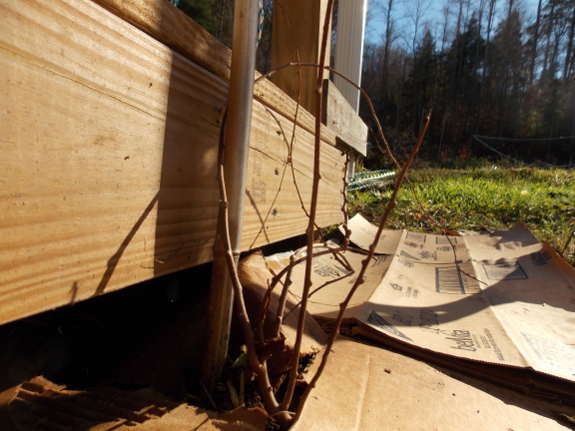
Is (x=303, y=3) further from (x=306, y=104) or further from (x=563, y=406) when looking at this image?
(x=563, y=406)

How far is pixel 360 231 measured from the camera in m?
3.09

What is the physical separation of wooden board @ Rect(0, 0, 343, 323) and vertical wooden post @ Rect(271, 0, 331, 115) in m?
0.90

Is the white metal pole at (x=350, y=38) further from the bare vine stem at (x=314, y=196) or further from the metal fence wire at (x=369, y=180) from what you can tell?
the bare vine stem at (x=314, y=196)

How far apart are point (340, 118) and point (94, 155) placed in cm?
175

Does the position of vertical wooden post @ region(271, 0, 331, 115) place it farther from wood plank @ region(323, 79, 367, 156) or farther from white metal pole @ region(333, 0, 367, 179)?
white metal pole @ region(333, 0, 367, 179)

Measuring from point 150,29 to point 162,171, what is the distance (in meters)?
0.26

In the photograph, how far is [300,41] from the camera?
1.70 m

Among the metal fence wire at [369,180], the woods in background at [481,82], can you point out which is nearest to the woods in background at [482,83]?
the woods in background at [481,82]

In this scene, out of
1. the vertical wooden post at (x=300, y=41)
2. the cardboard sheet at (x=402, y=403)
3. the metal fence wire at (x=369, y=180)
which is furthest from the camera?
the metal fence wire at (x=369, y=180)

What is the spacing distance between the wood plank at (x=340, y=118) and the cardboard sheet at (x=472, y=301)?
2.46 feet

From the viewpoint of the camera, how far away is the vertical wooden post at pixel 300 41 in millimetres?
1666

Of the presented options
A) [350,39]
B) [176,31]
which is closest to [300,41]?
[176,31]

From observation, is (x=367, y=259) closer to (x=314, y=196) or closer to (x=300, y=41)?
(x=314, y=196)

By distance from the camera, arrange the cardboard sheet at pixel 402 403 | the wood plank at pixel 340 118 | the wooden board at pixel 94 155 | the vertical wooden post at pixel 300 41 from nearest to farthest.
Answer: the wooden board at pixel 94 155 < the cardboard sheet at pixel 402 403 < the vertical wooden post at pixel 300 41 < the wood plank at pixel 340 118
